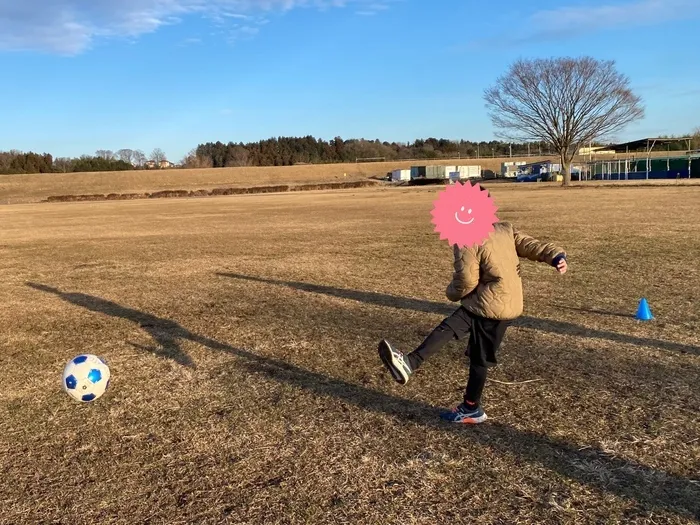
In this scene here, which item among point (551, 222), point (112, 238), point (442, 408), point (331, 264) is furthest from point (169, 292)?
point (551, 222)

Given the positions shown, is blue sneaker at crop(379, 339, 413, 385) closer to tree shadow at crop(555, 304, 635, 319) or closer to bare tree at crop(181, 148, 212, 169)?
tree shadow at crop(555, 304, 635, 319)

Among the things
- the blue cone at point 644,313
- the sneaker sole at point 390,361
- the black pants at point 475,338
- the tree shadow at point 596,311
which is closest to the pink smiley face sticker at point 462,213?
the black pants at point 475,338

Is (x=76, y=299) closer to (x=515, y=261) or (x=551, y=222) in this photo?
(x=515, y=261)

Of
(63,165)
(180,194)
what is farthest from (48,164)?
(180,194)

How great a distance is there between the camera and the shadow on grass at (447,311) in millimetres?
5506

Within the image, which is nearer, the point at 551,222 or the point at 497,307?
the point at 497,307

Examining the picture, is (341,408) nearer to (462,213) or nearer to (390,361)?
(390,361)

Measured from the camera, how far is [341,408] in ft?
A: 13.9

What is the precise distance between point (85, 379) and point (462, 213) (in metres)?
3.06

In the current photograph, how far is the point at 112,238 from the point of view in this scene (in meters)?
18.2

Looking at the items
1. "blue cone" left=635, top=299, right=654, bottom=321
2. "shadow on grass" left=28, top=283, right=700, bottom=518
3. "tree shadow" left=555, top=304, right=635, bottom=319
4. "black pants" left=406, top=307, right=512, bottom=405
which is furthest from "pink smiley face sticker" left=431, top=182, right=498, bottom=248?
"tree shadow" left=555, top=304, right=635, bottom=319

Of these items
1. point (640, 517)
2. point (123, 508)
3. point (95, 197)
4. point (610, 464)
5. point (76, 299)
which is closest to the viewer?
point (640, 517)

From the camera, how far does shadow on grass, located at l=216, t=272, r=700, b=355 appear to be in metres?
5.51

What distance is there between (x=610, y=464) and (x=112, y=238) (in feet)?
57.5
